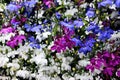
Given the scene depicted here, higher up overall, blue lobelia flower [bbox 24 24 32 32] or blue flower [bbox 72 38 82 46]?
blue lobelia flower [bbox 24 24 32 32]

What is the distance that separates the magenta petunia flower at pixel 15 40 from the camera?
12.7 feet

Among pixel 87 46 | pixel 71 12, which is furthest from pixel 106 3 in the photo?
pixel 87 46

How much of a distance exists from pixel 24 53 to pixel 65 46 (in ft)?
1.48

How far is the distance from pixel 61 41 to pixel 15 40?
0.50 m

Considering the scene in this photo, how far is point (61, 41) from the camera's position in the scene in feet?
12.3

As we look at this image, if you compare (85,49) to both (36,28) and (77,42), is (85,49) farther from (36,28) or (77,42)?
(36,28)

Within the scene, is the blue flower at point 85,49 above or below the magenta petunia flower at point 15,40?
below

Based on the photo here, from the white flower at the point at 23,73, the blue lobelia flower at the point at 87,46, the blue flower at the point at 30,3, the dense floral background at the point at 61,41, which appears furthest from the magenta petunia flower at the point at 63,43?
the blue flower at the point at 30,3

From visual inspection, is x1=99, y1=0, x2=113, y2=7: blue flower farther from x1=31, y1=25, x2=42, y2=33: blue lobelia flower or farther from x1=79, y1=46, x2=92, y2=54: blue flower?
x1=31, y1=25, x2=42, y2=33: blue lobelia flower

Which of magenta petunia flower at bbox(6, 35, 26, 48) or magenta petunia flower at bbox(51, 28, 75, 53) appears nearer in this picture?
magenta petunia flower at bbox(51, 28, 75, 53)

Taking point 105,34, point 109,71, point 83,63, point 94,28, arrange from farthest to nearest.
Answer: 1. point 94,28
2. point 105,34
3. point 83,63
4. point 109,71

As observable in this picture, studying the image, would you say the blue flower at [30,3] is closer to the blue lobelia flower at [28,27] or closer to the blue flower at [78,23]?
the blue lobelia flower at [28,27]

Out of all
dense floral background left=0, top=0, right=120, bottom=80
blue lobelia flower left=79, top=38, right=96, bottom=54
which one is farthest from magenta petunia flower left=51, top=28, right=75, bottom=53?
blue lobelia flower left=79, top=38, right=96, bottom=54

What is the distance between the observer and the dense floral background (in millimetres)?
3676
